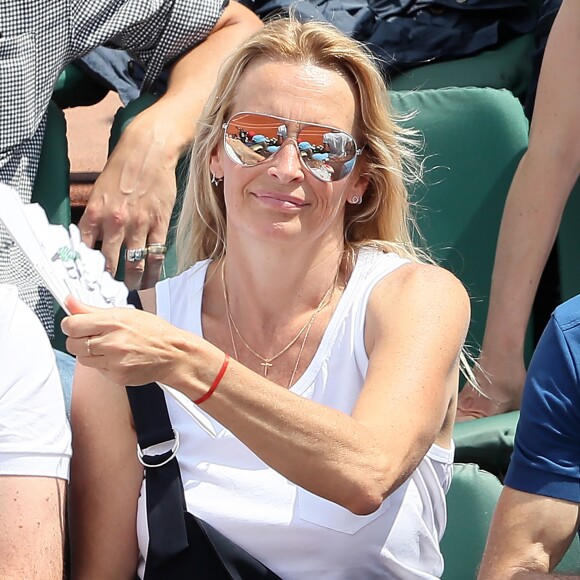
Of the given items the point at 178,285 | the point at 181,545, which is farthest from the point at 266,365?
the point at 181,545

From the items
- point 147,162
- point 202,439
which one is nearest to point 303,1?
point 147,162

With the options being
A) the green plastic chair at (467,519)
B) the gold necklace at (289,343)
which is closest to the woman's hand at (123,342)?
the gold necklace at (289,343)

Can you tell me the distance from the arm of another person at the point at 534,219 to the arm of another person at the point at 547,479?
0.63m

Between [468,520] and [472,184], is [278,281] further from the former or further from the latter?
[472,184]

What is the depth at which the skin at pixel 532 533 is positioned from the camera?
1.30 metres

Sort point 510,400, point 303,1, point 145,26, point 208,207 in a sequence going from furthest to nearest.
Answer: point 303,1, point 145,26, point 510,400, point 208,207

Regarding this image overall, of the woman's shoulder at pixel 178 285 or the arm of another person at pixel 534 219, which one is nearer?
the woman's shoulder at pixel 178 285

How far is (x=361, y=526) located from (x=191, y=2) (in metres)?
1.15

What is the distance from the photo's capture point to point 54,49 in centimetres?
200

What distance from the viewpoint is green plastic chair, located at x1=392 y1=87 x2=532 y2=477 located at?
211 centimetres

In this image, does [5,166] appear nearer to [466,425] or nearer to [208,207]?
[208,207]

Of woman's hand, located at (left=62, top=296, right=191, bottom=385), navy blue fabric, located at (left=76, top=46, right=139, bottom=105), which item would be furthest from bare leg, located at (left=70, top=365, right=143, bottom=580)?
navy blue fabric, located at (left=76, top=46, right=139, bottom=105)

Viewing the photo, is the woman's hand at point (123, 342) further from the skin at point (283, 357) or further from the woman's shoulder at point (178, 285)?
the woman's shoulder at point (178, 285)

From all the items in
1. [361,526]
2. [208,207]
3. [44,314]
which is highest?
[208,207]
